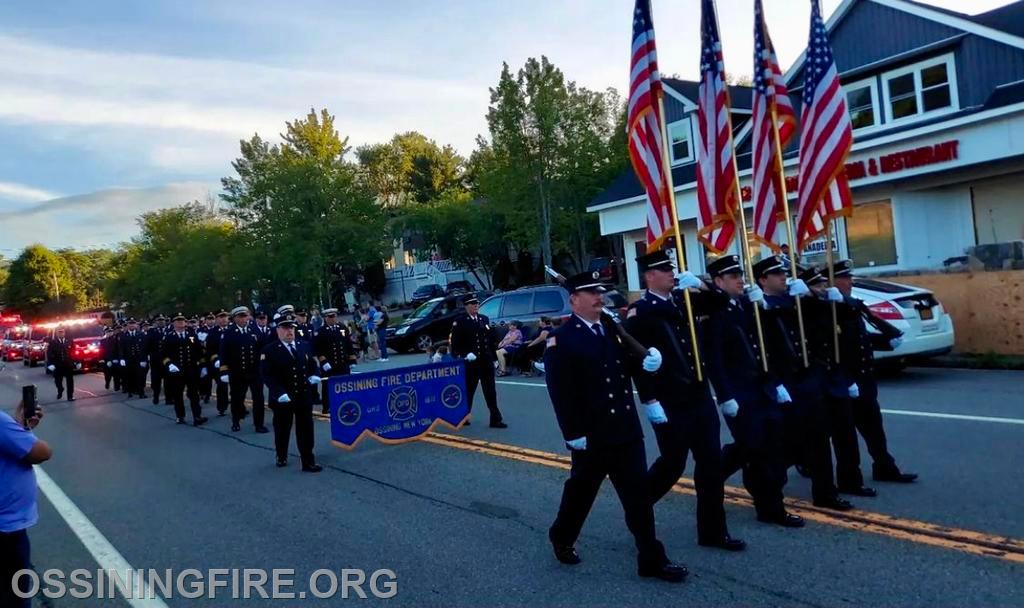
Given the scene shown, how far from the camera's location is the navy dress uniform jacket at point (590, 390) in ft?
16.7

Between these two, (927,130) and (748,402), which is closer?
(748,402)

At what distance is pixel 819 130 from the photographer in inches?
319

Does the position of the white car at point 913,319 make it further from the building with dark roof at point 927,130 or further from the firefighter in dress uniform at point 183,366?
the firefighter in dress uniform at point 183,366

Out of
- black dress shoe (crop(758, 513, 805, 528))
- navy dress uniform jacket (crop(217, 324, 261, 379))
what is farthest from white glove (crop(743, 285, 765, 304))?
navy dress uniform jacket (crop(217, 324, 261, 379))

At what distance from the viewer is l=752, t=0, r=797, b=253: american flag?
7.80 meters

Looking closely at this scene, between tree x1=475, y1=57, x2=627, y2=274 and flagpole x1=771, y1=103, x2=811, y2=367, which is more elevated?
tree x1=475, y1=57, x2=627, y2=274

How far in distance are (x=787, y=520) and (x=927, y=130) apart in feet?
52.9

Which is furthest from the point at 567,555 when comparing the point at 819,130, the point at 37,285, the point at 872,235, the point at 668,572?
the point at 37,285

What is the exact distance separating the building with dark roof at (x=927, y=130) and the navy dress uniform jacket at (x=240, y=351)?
14.2 meters

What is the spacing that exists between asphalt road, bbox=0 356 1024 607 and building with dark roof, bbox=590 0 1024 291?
907cm

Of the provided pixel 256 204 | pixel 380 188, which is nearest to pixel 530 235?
pixel 256 204

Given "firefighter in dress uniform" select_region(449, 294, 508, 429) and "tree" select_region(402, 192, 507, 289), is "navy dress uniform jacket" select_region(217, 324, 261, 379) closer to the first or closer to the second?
"firefighter in dress uniform" select_region(449, 294, 508, 429)

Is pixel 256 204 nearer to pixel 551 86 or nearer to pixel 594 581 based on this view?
pixel 551 86

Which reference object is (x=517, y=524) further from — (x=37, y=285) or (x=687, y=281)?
(x=37, y=285)
